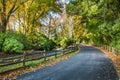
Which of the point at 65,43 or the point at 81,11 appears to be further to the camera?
the point at 65,43

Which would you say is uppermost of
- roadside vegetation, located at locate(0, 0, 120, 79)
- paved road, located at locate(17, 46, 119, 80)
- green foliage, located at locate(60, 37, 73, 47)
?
roadside vegetation, located at locate(0, 0, 120, 79)

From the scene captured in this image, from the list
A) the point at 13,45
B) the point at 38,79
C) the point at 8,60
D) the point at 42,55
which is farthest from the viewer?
the point at 13,45

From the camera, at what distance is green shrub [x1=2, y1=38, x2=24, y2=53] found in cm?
3375

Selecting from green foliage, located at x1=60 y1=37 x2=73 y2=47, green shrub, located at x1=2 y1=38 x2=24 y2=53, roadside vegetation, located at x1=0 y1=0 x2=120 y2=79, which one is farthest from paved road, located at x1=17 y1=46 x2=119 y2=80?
green foliage, located at x1=60 y1=37 x2=73 y2=47

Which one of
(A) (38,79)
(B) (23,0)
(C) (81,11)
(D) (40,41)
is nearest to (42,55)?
(A) (38,79)

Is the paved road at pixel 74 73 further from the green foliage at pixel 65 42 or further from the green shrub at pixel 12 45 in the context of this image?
the green foliage at pixel 65 42

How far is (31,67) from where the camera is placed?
21.3m

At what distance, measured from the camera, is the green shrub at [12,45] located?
111 feet

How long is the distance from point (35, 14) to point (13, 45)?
77.3 ft

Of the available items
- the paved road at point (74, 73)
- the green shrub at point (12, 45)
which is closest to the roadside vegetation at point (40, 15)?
the green shrub at point (12, 45)

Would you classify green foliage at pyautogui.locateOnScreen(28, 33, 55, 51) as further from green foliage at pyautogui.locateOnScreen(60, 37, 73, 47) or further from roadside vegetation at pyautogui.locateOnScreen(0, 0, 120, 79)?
green foliage at pyautogui.locateOnScreen(60, 37, 73, 47)

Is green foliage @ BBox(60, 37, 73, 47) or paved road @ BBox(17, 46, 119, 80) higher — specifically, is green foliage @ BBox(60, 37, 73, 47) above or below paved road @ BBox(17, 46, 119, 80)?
above

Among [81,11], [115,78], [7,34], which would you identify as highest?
[81,11]

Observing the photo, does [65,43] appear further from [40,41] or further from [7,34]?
[7,34]
